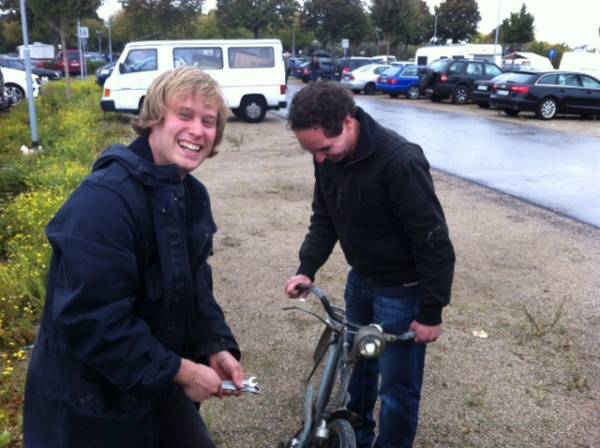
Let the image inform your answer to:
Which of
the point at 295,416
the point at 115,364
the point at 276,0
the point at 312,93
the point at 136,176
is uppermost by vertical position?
the point at 276,0

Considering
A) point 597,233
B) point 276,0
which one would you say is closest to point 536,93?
point 597,233

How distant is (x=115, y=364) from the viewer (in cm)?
154

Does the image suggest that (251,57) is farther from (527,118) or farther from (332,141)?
(332,141)

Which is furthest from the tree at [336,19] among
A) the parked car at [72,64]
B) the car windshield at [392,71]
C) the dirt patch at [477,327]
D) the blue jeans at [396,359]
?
the blue jeans at [396,359]

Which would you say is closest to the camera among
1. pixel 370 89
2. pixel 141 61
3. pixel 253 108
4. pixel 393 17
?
pixel 141 61

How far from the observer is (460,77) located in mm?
22562

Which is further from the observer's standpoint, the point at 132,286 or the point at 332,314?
the point at 332,314

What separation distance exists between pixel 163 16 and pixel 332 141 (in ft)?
121

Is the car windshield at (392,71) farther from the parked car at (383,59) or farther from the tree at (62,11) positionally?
the tree at (62,11)

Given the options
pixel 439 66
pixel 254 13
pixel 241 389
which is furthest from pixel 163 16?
pixel 241 389

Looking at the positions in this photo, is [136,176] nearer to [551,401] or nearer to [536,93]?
[551,401]

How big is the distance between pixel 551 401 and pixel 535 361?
0.44 meters

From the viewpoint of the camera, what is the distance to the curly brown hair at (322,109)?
224 centimetres

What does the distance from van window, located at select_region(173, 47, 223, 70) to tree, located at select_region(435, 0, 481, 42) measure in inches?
1760
